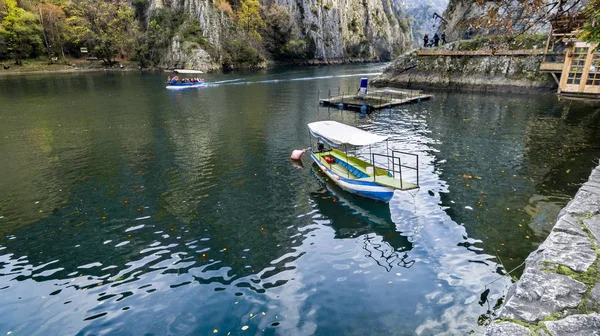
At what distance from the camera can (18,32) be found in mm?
120500

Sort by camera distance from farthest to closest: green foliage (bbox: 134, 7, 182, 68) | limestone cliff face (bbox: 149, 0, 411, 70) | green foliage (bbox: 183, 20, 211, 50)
Result: green foliage (bbox: 134, 7, 182, 68), green foliage (bbox: 183, 20, 211, 50), limestone cliff face (bbox: 149, 0, 411, 70)

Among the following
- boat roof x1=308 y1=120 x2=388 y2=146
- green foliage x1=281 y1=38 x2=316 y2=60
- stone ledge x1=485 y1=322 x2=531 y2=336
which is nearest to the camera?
stone ledge x1=485 y1=322 x2=531 y2=336

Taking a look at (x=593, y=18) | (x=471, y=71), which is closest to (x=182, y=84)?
(x=471, y=71)

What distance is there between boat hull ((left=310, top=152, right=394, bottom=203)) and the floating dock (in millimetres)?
31150

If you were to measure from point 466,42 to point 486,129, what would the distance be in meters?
41.6

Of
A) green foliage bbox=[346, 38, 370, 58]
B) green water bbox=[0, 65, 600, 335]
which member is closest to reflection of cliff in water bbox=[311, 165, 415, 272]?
green water bbox=[0, 65, 600, 335]

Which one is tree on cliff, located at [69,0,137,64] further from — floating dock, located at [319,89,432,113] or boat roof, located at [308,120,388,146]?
boat roof, located at [308,120,388,146]

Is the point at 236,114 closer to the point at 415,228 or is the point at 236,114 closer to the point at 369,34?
the point at 415,228

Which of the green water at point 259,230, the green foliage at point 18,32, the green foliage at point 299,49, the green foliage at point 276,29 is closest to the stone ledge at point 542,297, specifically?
the green water at point 259,230

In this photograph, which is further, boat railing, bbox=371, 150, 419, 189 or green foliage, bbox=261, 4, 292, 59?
green foliage, bbox=261, 4, 292, 59

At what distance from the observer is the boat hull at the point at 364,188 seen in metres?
21.9

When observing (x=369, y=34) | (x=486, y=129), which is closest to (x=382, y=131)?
(x=486, y=129)

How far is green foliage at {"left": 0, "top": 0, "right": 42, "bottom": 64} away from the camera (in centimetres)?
12031

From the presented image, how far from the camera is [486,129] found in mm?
39688
